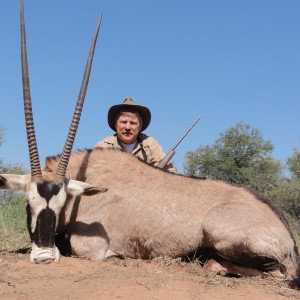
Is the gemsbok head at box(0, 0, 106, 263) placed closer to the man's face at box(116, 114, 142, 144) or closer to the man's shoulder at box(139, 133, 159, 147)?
the man's face at box(116, 114, 142, 144)

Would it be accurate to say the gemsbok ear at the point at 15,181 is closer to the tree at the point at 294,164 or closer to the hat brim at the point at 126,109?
the hat brim at the point at 126,109

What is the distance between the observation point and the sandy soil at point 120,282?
11.5 ft

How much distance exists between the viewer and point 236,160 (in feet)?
59.7

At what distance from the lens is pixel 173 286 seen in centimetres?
381

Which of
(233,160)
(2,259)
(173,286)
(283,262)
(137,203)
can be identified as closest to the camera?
(173,286)

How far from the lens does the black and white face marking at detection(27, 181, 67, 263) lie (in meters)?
4.46

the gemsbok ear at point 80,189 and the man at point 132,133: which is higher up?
the man at point 132,133

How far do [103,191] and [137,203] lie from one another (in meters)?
0.42

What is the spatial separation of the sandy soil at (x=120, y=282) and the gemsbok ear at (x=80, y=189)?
2.15ft

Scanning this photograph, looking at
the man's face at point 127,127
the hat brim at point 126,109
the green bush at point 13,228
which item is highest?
the hat brim at point 126,109

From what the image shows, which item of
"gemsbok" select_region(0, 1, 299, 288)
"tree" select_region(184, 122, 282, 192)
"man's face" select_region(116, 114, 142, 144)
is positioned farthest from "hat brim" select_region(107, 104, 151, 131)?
"tree" select_region(184, 122, 282, 192)

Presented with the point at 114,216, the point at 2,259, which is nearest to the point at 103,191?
the point at 114,216

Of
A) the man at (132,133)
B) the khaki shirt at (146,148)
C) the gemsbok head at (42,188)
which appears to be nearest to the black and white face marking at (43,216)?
the gemsbok head at (42,188)

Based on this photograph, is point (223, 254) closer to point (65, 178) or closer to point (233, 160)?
point (65, 178)
